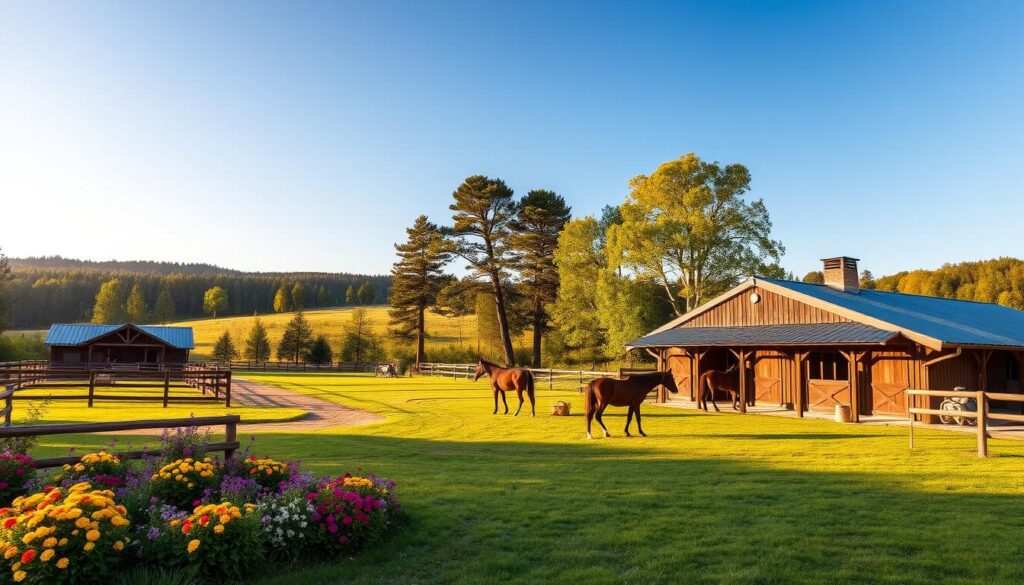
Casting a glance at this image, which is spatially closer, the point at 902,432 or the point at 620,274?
the point at 902,432

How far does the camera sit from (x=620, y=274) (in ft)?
133

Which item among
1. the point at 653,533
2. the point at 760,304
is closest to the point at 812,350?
the point at 760,304

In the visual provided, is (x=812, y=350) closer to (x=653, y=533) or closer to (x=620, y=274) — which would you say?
(x=653, y=533)

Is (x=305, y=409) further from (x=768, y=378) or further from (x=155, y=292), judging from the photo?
(x=155, y=292)

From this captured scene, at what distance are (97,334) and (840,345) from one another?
45249 mm

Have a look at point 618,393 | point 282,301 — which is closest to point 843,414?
point 618,393

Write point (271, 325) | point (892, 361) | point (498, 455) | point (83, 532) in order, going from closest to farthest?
point (83, 532) < point (498, 455) < point (892, 361) < point (271, 325)

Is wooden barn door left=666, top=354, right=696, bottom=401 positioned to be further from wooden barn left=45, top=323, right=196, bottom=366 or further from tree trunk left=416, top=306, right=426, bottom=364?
tree trunk left=416, top=306, right=426, bottom=364

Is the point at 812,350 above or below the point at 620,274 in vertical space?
below

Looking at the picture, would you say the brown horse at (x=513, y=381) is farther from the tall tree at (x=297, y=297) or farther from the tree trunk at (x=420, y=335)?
the tall tree at (x=297, y=297)

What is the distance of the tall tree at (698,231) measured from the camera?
1345 inches

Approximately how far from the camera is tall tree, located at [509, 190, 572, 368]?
157ft

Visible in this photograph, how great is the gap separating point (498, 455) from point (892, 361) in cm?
1358

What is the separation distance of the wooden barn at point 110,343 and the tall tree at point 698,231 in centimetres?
3216
